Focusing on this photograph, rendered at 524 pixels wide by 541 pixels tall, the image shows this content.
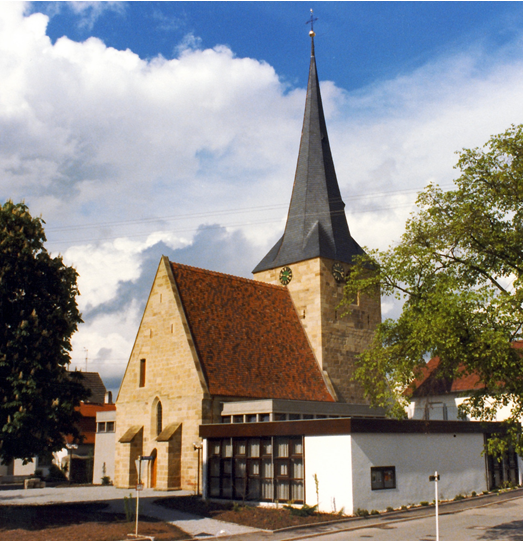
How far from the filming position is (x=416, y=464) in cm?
2270

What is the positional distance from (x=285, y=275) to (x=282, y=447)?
15640 millimetres

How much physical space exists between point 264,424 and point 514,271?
1127 centimetres

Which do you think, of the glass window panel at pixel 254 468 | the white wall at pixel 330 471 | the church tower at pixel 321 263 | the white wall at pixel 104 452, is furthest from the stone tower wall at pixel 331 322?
the white wall at pixel 104 452

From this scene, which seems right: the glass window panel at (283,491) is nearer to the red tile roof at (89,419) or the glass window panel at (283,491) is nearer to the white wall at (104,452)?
the white wall at (104,452)

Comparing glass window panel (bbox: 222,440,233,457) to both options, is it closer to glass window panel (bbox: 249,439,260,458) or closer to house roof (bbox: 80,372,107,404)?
glass window panel (bbox: 249,439,260,458)

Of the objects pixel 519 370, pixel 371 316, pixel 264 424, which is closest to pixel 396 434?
pixel 264 424

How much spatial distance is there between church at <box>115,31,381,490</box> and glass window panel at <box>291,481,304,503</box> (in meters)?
4.42

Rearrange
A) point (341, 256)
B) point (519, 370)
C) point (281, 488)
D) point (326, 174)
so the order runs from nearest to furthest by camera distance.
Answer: point (519, 370)
point (281, 488)
point (341, 256)
point (326, 174)

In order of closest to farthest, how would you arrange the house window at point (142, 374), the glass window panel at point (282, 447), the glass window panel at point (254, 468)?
the glass window panel at point (282, 447)
the glass window panel at point (254, 468)
the house window at point (142, 374)

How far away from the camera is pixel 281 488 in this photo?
22.0 metres

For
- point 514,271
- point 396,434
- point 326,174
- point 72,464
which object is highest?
point 326,174

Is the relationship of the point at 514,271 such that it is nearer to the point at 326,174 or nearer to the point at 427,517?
the point at 427,517

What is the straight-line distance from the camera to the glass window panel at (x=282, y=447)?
22298mm

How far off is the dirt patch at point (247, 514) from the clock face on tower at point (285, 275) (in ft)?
51.6
